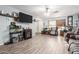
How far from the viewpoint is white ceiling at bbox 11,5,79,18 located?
113 inches

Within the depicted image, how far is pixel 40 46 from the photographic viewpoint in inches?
131

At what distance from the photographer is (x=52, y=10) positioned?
127 inches

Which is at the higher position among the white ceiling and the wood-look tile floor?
the white ceiling

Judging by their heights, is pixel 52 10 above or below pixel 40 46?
above

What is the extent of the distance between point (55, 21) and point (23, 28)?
192 cm

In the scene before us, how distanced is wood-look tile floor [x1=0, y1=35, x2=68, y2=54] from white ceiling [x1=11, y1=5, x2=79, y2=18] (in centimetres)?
78

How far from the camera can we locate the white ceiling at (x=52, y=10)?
2.87 meters

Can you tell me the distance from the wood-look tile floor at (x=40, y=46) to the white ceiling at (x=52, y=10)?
78 centimetres

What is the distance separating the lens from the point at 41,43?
11.5 feet

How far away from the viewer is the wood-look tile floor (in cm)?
315

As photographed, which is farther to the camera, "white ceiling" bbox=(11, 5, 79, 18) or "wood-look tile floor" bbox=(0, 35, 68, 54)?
"wood-look tile floor" bbox=(0, 35, 68, 54)

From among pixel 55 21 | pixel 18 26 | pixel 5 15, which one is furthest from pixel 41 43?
pixel 5 15

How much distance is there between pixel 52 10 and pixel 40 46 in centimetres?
126

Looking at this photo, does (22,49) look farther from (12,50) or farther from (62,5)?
(62,5)
